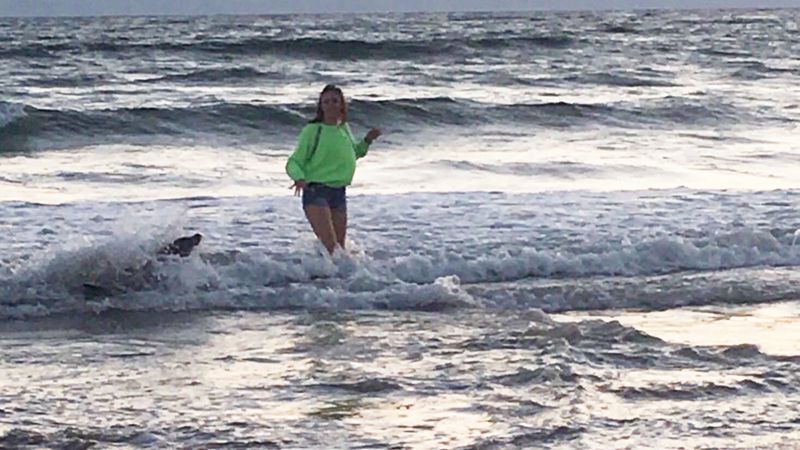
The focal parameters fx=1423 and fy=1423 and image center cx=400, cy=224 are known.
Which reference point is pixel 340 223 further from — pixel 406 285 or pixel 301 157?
pixel 406 285

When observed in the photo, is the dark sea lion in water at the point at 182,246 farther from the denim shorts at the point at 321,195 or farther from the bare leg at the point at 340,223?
the bare leg at the point at 340,223

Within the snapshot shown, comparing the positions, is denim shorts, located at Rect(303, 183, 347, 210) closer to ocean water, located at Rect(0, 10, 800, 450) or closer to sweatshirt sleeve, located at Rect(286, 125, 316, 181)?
sweatshirt sleeve, located at Rect(286, 125, 316, 181)

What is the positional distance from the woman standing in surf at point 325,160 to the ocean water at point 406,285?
392 millimetres

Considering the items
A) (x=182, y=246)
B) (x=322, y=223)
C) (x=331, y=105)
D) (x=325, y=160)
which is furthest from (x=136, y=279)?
(x=331, y=105)

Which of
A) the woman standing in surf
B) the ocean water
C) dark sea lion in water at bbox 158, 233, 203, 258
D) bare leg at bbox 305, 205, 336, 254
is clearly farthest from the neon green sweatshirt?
dark sea lion in water at bbox 158, 233, 203, 258

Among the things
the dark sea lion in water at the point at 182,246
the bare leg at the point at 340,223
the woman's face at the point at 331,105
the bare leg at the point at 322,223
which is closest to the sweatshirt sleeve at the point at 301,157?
the woman's face at the point at 331,105

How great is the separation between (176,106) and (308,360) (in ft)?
54.6

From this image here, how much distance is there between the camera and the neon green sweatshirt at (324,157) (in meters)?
9.52

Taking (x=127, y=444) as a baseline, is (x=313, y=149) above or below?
→ above

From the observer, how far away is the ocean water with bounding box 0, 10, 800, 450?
595cm

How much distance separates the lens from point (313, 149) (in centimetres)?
956

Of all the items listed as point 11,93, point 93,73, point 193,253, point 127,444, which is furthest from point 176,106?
point 127,444

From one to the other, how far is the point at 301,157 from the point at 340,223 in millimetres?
669

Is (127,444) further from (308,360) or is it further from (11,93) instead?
(11,93)
